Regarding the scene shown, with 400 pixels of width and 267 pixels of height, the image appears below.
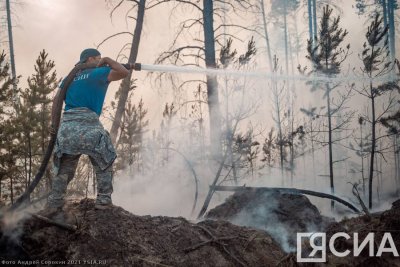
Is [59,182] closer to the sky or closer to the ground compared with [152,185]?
closer to the sky

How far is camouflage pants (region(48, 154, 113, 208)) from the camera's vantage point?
13.5 ft

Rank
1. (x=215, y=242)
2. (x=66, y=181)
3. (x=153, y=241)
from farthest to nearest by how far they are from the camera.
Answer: (x=66, y=181) → (x=215, y=242) → (x=153, y=241)

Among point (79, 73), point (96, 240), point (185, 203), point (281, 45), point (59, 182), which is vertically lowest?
point (185, 203)

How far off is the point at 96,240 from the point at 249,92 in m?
11.6

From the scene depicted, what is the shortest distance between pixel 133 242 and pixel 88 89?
195 cm

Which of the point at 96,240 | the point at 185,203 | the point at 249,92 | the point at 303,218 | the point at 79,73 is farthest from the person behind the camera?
the point at 249,92

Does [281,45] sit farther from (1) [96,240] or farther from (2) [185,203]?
(1) [96,240]

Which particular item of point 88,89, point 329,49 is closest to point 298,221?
point 88,89

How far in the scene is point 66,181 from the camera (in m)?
4.26

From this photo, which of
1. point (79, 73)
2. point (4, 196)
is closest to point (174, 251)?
point (79, 73)

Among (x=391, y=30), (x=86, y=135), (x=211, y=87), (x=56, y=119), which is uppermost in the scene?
(x=391, y=30)

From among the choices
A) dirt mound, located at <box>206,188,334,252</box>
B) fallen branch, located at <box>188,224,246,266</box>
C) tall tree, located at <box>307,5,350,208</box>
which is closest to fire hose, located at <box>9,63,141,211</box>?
fallen branch, located at <box>188,224,246,266</box>

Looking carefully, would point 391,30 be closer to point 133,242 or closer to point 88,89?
point 88,89

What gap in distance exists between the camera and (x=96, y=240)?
3354 mm
